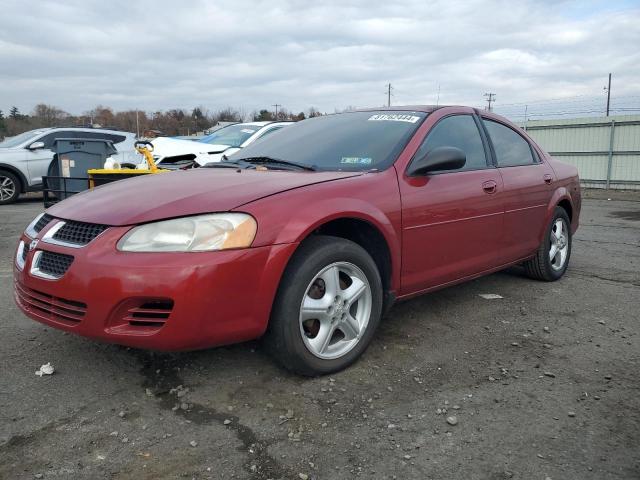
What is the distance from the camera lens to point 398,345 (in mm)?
3385

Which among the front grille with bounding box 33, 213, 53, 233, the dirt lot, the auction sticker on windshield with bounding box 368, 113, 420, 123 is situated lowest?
the dirt lot

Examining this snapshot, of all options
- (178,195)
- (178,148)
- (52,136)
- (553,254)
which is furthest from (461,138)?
(52,136)

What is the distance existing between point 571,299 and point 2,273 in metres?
5.12

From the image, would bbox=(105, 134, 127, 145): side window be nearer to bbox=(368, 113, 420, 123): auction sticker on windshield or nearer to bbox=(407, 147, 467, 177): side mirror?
bbox=(368, 113, 420, 123): auction sticker on windshield

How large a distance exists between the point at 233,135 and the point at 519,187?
6.80 meters

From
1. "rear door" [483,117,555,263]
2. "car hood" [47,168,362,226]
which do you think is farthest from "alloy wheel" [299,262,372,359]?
"rear door" [483,117,555,263]

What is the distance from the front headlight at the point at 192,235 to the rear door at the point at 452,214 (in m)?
1.12

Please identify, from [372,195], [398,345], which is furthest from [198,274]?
[398,345]

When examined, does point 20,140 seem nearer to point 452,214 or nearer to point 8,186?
point 8,186

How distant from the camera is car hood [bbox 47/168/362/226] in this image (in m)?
2.60

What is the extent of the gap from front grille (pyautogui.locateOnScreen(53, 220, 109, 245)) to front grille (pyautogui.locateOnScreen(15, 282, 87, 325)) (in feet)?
0.95

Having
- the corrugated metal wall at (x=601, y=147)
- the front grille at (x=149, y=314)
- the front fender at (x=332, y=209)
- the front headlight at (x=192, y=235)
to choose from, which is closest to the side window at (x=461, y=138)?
the front fender at (x=332, y=209)

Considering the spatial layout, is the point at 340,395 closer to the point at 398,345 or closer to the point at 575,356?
the point at 398,345

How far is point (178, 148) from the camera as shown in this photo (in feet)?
28.4
